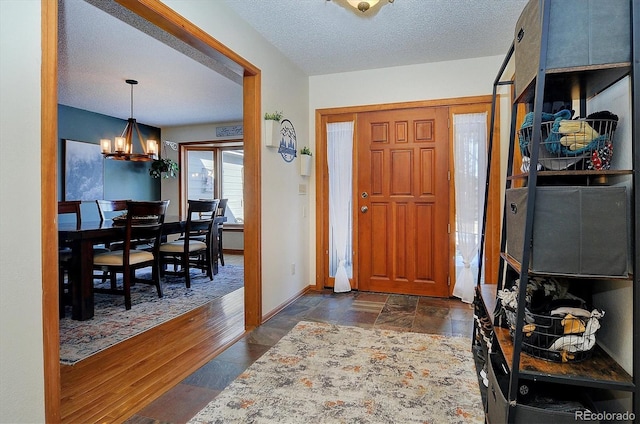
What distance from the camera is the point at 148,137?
667 centimetres

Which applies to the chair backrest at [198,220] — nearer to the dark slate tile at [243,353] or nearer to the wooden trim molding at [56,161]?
the wooden trim molding at [56,161]

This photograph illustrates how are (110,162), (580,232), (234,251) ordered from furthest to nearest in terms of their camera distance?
(234,251) < (110,162) < (580,232)

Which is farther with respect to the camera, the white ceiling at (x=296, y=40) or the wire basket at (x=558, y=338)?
the white ceiling at (x=296, y=40)

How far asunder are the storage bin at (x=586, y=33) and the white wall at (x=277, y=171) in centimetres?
195

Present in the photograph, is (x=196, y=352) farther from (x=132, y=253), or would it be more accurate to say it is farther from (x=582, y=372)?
(x=582, y=372)

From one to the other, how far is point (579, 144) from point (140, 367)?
2.56m

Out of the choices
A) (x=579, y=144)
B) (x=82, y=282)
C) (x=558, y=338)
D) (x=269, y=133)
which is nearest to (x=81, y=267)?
(x=82, y=282)

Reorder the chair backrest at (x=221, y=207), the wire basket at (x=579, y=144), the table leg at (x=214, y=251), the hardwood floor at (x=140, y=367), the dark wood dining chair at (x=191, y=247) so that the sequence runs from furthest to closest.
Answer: the chair backrest at (x=221, y=207), the table leg at (x=214, y=251), the dark wood dining chair at (x=191, y=247), the hardwood floor at (x=140, y=367), the wire basket at (x=579, y=144)

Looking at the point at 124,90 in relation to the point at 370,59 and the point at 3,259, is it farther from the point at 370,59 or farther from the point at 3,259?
the point at 3,259

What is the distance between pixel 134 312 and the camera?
320cm

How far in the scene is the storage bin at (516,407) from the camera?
1228 millimetres

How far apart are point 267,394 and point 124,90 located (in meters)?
4.40

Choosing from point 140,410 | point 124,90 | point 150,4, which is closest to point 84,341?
point 140,410

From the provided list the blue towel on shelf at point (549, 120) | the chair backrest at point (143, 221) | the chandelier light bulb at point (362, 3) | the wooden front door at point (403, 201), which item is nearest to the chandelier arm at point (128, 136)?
the chair backrest at point (143, 221)
